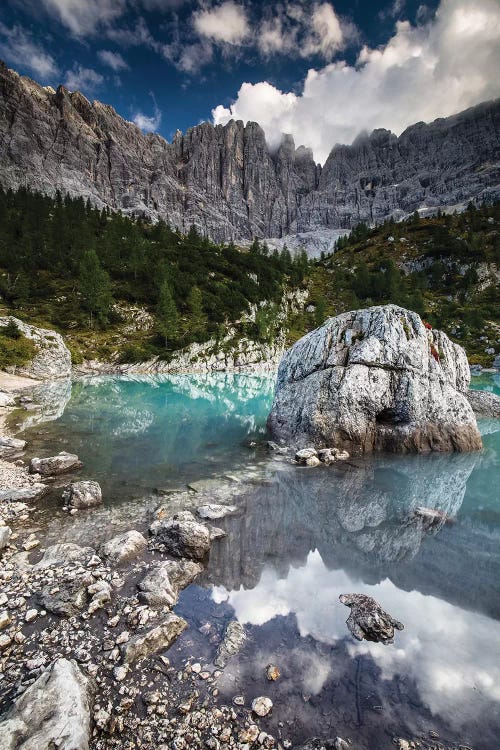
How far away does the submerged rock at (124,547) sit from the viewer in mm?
8516

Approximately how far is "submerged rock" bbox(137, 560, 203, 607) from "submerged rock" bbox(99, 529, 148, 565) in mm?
954

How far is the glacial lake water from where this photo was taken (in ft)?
17.4

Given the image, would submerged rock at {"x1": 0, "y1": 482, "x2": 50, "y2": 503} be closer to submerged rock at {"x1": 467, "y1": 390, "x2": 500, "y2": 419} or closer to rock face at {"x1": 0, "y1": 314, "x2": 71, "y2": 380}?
submerged rock at {"x1": 467, "y1": 390, "x2": 500, "y2": 419}

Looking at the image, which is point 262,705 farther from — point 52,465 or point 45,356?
point 45,356

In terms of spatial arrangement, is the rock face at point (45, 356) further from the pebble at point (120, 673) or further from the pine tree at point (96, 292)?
the pebble at point (120, 673)

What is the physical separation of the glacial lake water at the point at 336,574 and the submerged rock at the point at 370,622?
18cm

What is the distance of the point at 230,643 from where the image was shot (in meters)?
6.34

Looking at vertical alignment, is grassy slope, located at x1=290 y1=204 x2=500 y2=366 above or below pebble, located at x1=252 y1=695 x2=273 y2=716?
above

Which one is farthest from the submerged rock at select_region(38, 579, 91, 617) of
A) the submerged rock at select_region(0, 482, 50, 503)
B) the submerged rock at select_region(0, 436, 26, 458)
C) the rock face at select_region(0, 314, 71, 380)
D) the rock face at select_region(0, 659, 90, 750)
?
the rock face at select_region(0, 314, 71, 380)

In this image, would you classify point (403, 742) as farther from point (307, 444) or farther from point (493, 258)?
point (493, 258)

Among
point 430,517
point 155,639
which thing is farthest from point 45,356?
point 430,517

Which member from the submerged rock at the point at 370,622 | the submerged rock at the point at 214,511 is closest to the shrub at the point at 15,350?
the submerged rock at the point at 214,511

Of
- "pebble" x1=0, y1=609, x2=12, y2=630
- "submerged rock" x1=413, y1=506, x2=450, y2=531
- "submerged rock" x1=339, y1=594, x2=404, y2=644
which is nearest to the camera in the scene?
"pebble" x1=0, y1=609, x2=12, y2=630

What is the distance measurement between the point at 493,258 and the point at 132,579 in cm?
15413
